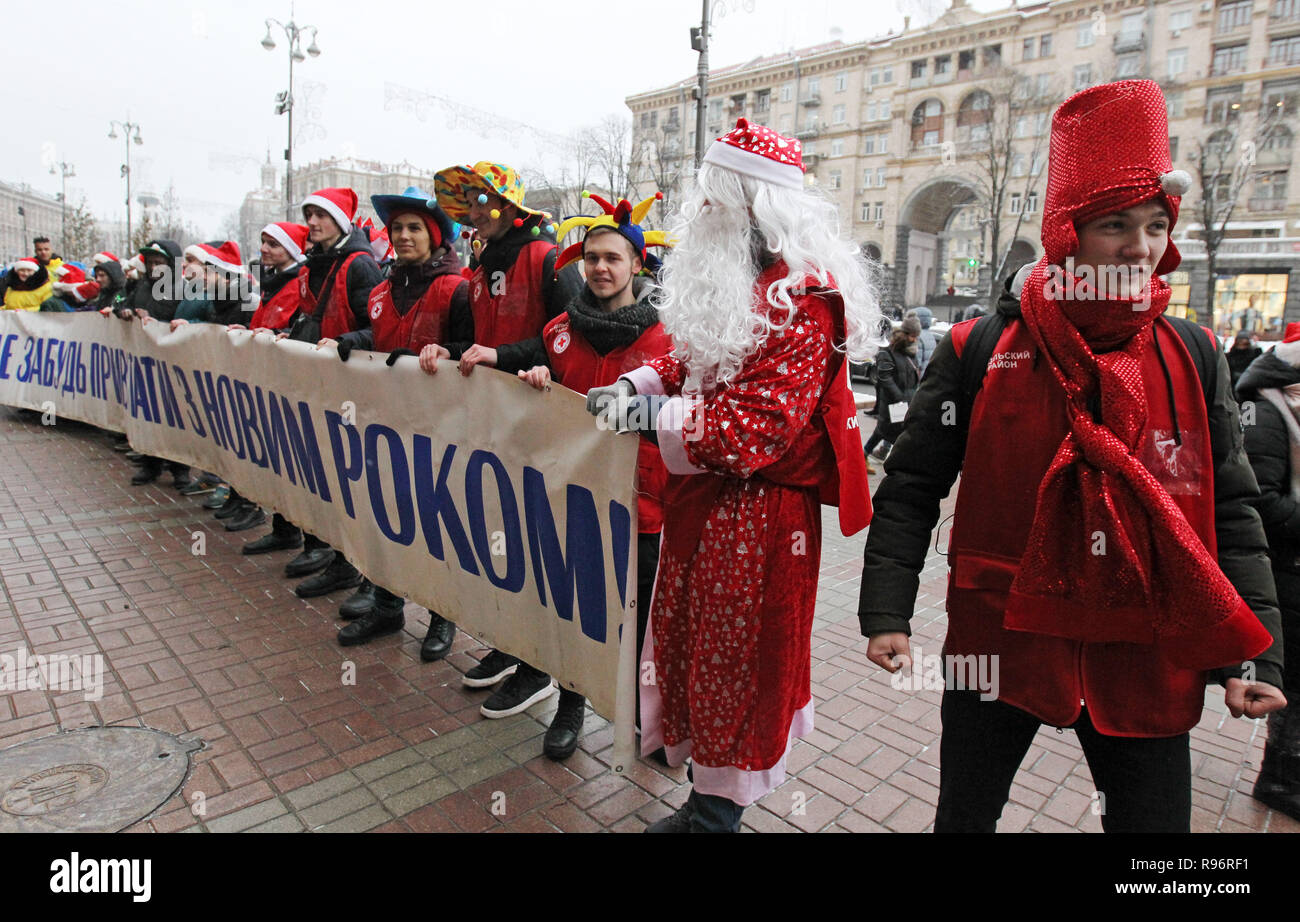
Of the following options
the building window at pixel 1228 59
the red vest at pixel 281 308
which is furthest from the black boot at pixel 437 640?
the building window at pixel 1228 59

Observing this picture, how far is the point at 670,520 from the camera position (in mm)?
2273

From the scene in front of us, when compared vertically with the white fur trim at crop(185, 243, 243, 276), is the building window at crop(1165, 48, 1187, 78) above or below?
above

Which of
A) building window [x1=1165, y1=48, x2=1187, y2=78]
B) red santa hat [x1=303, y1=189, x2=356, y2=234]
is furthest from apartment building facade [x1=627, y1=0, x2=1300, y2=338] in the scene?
red santa hat [x1=303, y1=189, x2=356, y2=234]

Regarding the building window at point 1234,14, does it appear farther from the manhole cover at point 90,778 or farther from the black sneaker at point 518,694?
the manhole cover at point 90,778

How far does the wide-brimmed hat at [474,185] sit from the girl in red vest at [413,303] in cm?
16

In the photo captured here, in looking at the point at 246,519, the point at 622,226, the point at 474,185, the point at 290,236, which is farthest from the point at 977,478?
the point at 246,519

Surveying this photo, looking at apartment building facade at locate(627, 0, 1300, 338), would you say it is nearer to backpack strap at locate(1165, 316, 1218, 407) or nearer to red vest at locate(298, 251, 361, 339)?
red vest at locate(298, 251, 361, 339)

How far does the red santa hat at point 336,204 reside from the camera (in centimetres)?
459

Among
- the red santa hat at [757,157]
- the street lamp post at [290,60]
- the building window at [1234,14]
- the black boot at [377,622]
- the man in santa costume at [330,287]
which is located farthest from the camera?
the building window at [1234,14]

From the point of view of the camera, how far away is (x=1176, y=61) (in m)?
39.5

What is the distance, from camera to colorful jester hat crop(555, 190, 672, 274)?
2990mm

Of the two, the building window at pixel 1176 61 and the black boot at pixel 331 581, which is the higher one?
the building window at pixel 1176 61

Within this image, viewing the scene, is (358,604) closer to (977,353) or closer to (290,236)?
(290,236)
